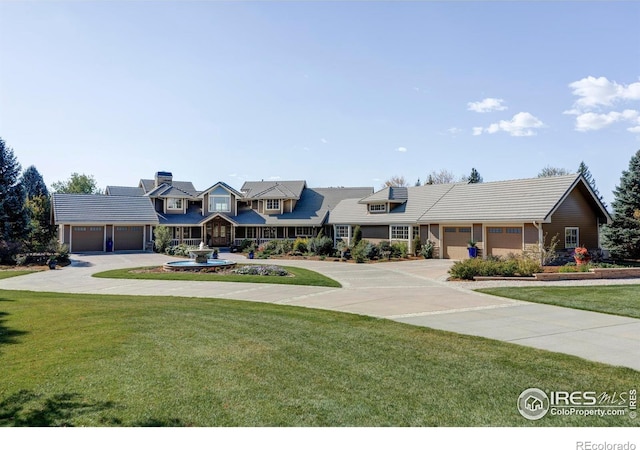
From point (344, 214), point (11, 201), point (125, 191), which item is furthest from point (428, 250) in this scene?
point (125, 191)

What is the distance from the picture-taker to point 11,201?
3052 cm

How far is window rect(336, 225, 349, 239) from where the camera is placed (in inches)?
1448

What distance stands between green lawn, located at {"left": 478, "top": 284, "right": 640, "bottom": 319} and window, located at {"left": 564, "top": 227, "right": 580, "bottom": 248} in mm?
9027

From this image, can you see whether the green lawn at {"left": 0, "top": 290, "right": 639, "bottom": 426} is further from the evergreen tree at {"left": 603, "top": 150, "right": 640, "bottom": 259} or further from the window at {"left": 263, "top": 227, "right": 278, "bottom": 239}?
the window at {"left": 263, "top": 227, "right": 278, "bottom": 239}

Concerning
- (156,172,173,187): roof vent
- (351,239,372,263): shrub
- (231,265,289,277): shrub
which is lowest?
(231,265,289,277): shrub

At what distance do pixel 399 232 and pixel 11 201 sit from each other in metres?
29.2

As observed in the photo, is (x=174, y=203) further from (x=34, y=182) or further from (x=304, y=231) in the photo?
(x=34, y=182)

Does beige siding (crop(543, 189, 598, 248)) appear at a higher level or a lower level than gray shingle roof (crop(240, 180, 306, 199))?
lower

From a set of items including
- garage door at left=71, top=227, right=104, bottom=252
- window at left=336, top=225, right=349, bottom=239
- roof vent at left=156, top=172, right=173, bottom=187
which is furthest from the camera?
roof vent at left=156, top=172, right=173, bottom=187

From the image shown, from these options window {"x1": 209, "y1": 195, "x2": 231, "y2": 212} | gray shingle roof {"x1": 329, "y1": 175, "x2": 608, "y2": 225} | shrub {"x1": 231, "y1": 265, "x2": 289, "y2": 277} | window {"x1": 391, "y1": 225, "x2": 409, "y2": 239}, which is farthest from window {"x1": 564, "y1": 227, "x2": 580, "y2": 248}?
window {"x1": 209, "y1": 195, "x2": 231, "y2": 212}

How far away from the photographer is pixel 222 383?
5.41 metres

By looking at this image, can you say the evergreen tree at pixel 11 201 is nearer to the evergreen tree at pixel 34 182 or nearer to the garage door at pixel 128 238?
the garage door at pixel 128 238
